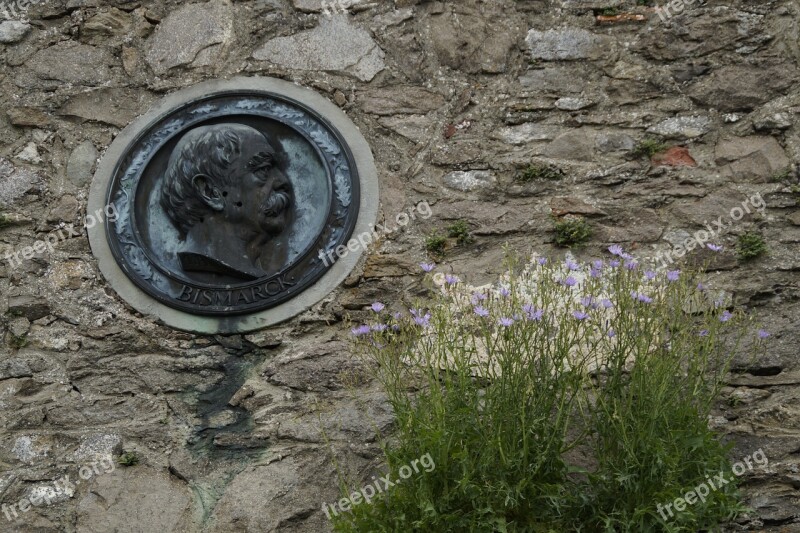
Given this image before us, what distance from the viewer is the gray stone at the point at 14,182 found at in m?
4.52

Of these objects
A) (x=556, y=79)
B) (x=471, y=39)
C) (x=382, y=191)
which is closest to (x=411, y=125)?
(x=382, y=191)

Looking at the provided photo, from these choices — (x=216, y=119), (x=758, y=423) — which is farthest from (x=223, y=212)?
(x=758, y=423)

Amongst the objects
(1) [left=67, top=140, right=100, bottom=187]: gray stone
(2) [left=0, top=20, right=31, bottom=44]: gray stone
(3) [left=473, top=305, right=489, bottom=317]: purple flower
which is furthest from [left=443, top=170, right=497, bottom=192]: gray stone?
(2) [left=0, top=20, right=31, bottom=44]: gray stone

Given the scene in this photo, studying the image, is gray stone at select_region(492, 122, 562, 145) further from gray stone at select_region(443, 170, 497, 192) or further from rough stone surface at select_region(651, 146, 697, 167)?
rough stone surface at select_region(651, 146, 697, 167)

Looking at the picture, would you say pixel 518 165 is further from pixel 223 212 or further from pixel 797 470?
→ pixel 797 470

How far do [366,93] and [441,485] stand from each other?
1.86 m

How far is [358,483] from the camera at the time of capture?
12.2 ft

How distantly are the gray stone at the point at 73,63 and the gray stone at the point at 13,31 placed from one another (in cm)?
13

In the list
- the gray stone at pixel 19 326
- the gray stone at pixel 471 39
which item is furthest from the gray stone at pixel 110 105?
the gray stone at pixel 471 39

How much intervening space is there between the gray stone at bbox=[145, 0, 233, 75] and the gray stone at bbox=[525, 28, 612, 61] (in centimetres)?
132

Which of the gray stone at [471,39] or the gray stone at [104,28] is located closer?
the gray stone at [471,39]

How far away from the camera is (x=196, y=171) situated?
14.2ft

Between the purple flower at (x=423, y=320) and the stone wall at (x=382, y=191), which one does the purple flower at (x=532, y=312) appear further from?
the stone wall at (x=382, y=191)

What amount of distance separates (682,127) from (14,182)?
2.76m
